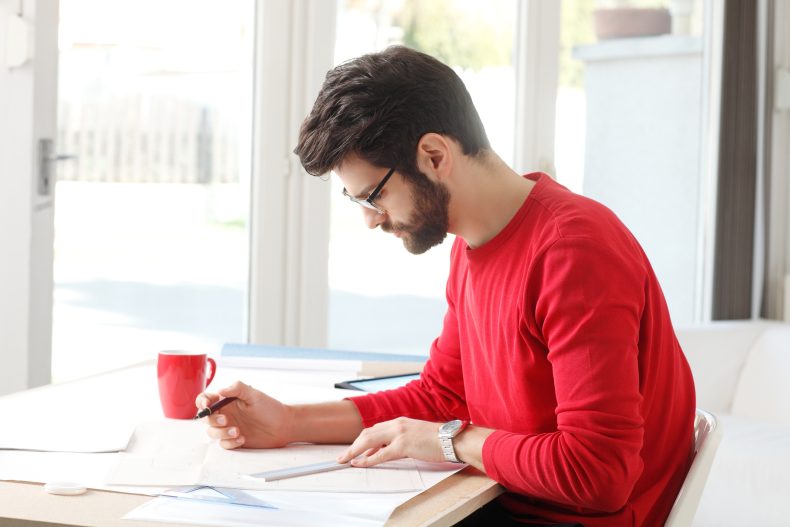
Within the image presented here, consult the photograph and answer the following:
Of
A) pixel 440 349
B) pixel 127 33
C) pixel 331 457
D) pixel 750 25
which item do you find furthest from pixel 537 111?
pixel 331 457

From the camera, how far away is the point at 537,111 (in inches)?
148

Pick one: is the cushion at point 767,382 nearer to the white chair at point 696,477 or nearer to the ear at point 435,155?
the white chair at point 696,477

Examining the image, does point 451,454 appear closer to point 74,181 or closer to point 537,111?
point 74,181

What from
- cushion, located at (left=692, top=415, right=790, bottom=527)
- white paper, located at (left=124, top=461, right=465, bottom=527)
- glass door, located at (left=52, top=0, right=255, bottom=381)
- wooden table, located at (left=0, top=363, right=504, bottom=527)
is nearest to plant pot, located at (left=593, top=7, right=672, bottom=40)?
glass door, located at (left=52, top=0, right=255, bottom=381)

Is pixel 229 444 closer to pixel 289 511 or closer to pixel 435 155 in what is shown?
pixel 289 511

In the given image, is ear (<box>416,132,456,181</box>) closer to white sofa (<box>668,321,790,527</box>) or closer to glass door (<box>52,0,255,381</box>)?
glass door (<box>52,0,255,381</box>)

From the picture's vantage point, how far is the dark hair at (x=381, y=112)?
1298 mm

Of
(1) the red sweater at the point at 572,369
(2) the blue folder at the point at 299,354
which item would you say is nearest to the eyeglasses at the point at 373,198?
(1) the red sweater at the point at 572,369

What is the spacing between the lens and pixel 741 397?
362 cm

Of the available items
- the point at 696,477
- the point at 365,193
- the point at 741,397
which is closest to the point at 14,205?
the point at 365,193

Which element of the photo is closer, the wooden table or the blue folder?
the wooden table

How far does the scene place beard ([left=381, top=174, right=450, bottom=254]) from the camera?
1.36 m

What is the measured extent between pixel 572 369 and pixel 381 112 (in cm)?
40

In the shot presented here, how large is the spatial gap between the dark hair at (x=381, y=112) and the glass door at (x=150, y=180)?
164 cm
